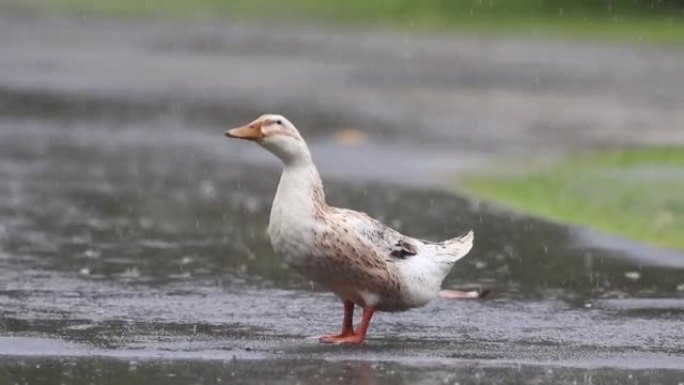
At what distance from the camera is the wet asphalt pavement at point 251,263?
8.90 metres

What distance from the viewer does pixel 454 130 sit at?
22.7 m

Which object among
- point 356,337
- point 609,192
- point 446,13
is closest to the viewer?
point 356,337

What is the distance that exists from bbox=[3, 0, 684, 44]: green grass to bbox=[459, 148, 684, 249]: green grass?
17.4m

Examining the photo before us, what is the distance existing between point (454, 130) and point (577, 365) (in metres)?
13.9

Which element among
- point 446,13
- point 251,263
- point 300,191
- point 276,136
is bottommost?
point 251,263

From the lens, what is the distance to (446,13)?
41.9 meters

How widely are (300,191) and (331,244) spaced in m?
0.31

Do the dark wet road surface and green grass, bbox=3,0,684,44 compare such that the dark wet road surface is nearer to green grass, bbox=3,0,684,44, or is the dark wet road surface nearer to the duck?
the duck

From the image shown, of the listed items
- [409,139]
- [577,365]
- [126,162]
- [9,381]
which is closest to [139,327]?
[9,381]

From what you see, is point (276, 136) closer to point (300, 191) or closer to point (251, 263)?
point (300, 191)

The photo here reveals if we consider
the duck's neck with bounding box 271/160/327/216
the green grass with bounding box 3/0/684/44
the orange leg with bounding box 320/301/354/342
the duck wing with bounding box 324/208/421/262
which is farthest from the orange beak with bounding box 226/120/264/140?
the green grass with bounding box 3/0/684/44

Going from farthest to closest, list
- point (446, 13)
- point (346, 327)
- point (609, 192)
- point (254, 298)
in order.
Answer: point (446, 13)
point (609, 192)
point (254, 298)
point (346, 327)

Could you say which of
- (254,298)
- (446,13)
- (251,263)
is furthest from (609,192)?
(446,13)

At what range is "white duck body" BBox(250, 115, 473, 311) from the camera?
9.27m
